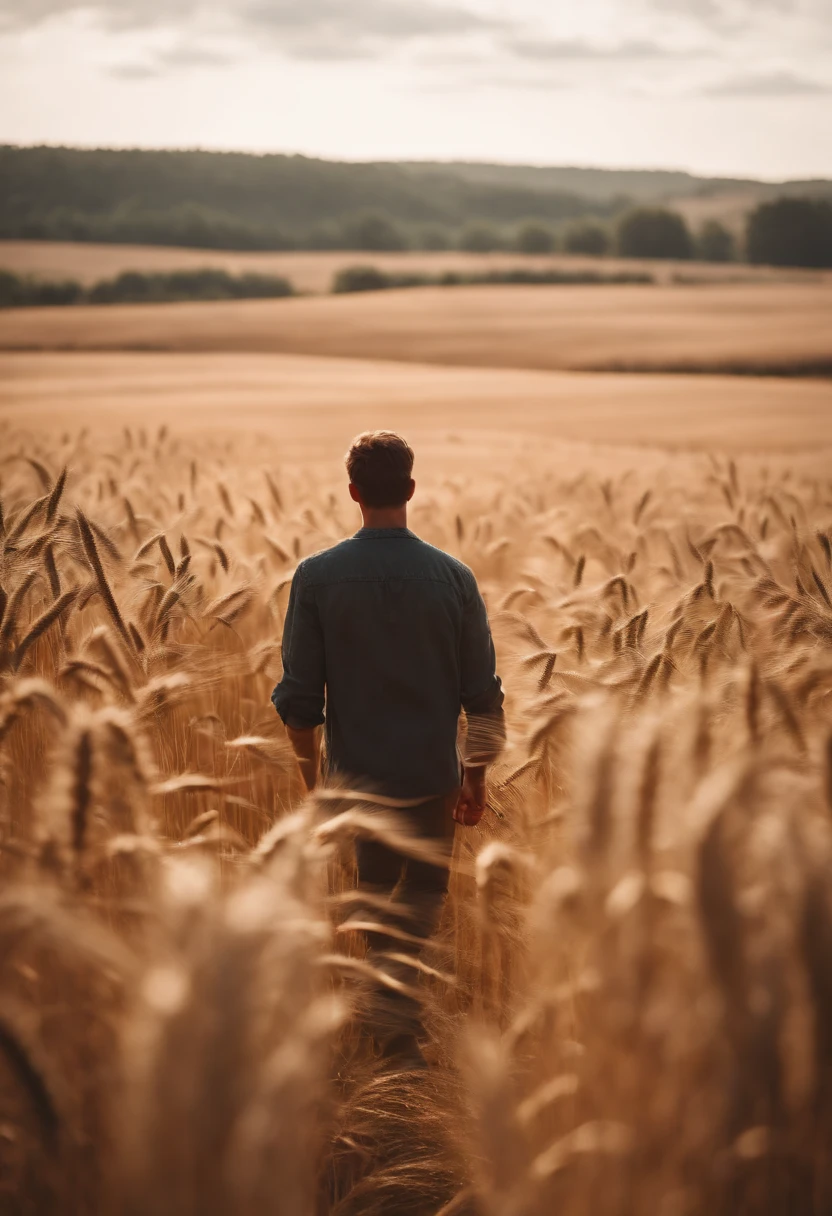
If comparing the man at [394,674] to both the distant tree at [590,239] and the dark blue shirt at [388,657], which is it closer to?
the dark blue shirt at [388,657]

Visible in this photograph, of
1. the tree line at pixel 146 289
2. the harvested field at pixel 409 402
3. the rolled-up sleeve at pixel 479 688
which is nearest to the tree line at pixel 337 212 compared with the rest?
the tree line at pixel 146 289

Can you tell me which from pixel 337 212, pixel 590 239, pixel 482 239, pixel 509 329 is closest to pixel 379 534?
pixel 509 329

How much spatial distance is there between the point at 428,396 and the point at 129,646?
18332mm

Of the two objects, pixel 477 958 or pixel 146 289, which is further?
pixel 146 289

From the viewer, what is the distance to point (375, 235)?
5653 cm

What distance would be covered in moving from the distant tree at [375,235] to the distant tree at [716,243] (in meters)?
17.5

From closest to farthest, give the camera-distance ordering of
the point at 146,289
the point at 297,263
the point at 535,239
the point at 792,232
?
1. the point at 792,232
2. the point at 146,289
3. the point at 297,263
4. the point at 535,239

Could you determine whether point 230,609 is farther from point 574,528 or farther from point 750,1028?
point 574,528

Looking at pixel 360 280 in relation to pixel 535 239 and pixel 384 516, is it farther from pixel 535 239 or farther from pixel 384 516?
pixel 384 516

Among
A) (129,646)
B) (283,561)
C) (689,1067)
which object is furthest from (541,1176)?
(283,561)

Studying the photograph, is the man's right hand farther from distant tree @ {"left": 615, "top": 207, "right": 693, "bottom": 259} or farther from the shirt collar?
distant tree @ {"left": 615, "top": 207, "right": 693, "bottom": 259}

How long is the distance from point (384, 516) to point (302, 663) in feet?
1.20

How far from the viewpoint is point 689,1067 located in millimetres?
1071

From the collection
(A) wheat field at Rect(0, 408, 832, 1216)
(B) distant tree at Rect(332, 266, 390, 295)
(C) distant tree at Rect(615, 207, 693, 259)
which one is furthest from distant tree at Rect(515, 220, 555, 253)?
(A) wheat field at Rect(0, 408, 832, 1216)
